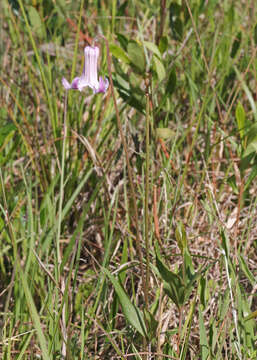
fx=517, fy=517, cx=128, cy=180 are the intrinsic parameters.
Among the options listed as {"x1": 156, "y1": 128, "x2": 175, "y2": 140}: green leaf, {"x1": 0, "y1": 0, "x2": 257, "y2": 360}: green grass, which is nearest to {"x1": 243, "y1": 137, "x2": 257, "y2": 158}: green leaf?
{"x1": 0, "y1": 0, "x2": 257, "y2": 360}: green grass

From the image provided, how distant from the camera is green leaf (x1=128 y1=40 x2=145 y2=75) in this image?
61.6 inches

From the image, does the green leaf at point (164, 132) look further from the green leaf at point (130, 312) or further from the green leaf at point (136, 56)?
the green leaf at point (130, 312)

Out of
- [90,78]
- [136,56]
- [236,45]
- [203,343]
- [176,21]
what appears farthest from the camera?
[236,45]

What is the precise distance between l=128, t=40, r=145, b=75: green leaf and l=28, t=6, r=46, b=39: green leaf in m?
0.63

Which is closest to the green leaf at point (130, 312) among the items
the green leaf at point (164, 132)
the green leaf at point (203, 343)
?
the green leaf at point (203, 343)

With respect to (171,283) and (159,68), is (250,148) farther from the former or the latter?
(171,283)

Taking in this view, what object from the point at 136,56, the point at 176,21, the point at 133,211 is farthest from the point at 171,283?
the point at 176,21

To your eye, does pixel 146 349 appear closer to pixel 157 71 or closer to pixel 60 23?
pixel 157 71

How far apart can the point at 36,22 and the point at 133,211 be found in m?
0.93

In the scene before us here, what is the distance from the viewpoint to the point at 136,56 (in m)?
1.59

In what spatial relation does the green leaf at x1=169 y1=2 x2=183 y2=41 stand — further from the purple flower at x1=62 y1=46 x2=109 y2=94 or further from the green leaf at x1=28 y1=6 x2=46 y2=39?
the purple flower at x1=62 y1=46 x2=109 y2=94

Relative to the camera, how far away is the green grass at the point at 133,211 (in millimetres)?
1280

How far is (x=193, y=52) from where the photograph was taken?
197 centimetres

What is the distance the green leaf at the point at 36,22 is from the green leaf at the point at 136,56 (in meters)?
0.63
